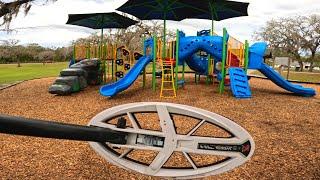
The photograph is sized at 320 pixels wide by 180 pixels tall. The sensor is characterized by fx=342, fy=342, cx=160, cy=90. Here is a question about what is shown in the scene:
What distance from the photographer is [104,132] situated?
3.13 m

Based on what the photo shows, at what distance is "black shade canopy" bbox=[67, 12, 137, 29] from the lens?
15.9 metres

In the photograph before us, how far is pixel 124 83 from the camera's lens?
1192cm

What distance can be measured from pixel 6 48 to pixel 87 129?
6477 cm

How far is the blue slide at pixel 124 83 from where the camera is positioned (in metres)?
11.5

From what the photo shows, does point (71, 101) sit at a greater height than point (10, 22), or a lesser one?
lesser

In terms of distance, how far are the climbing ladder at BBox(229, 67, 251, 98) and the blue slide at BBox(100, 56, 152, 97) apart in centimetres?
319

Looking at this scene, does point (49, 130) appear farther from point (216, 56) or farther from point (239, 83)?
point (216, 56)

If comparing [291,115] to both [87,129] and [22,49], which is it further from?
[22,49]

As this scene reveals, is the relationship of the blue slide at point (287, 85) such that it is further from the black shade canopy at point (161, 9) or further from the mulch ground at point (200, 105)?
the black shade canopy at point (161, 9)

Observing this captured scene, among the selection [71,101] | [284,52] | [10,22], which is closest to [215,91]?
[71,101]

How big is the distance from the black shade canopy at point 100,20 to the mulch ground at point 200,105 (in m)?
4.66

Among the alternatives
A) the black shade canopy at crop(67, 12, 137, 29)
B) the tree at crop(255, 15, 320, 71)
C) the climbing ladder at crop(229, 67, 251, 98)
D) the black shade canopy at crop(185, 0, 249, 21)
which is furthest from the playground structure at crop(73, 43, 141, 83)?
the tree at crop(255, 15, 320, 71)

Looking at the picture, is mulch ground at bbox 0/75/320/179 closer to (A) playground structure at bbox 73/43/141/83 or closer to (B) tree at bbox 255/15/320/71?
(A) playground structure at bbox 73/43/141/83

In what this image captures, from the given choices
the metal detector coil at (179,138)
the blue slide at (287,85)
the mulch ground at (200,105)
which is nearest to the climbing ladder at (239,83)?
the mulch ground at (200,105)
